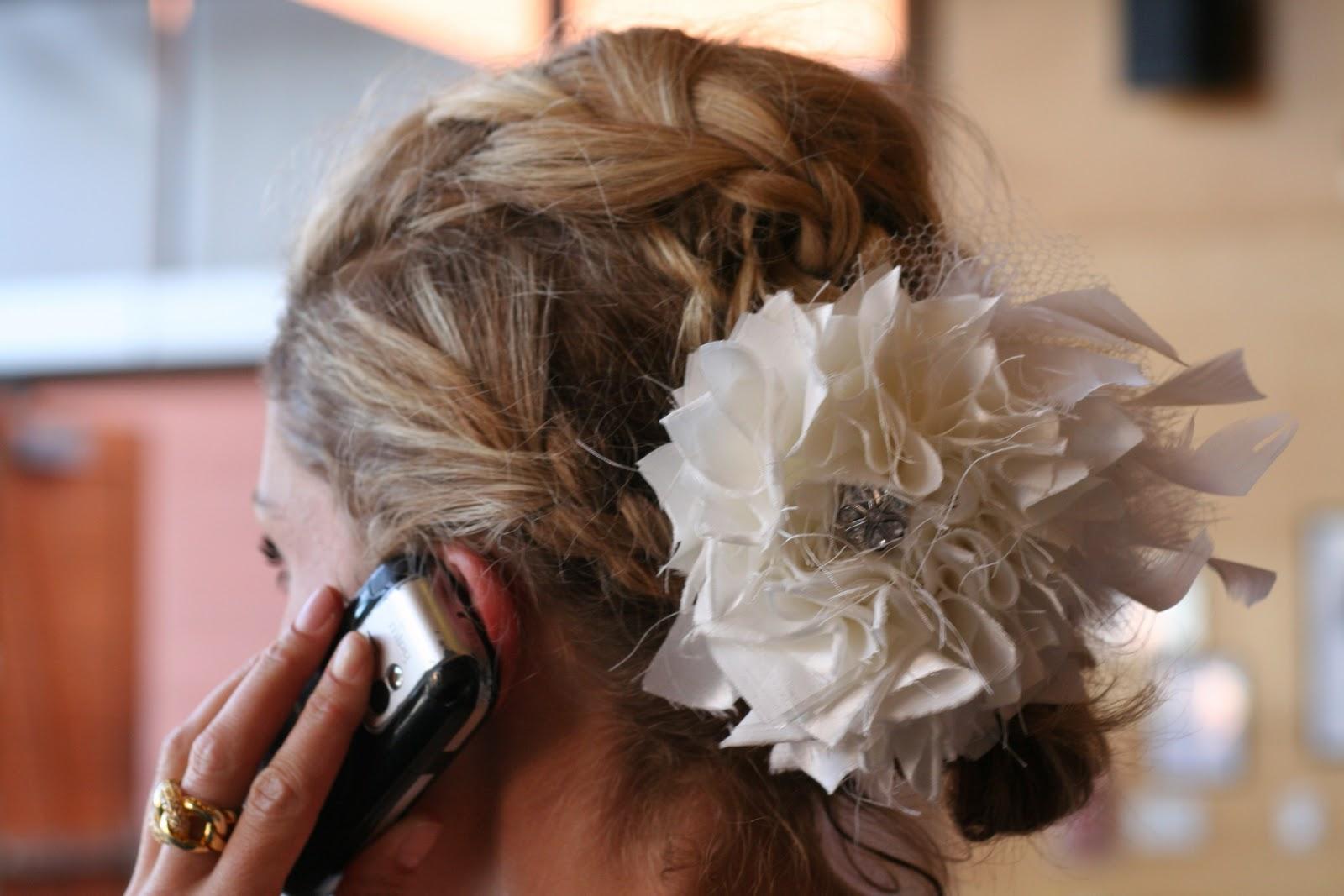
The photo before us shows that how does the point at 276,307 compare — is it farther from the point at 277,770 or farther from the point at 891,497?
the point at 891,497

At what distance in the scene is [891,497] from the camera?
64 centimetres

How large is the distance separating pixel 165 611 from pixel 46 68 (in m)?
1.51

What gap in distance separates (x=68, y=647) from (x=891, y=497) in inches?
95.7

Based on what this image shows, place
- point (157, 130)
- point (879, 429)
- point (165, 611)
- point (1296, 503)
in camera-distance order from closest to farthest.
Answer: point (879, 429), point (1296, 503), point (165, 611), point (157, 130)

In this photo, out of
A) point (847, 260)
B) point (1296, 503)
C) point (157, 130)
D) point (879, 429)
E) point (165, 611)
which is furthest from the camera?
point (157, 130)

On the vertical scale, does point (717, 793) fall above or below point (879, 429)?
below

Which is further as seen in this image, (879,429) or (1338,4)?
(1338,4)

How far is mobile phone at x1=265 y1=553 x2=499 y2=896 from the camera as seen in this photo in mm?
735

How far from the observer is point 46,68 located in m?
3.40

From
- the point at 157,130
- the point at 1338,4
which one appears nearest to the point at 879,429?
the point at 1338,4

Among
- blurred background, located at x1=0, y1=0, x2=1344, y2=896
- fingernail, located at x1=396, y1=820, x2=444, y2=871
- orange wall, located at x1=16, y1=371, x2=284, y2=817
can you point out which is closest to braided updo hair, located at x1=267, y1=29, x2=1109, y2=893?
fingernail, located at x1=396, y1=820, x2=444, y2=871

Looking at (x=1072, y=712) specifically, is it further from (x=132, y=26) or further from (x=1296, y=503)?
(x=132, y=26)

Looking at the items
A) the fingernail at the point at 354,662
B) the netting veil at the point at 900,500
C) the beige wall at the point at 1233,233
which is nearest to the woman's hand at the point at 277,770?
the fingernail at the point at 354,662

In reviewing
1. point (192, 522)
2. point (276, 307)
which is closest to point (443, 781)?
point (276, 307)
